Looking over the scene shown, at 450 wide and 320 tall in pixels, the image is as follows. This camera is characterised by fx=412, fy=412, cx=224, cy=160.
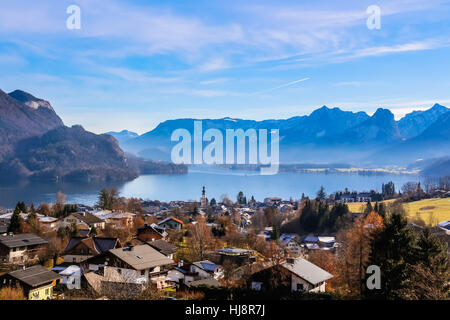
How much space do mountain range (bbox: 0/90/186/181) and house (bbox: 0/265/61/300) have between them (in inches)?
2798

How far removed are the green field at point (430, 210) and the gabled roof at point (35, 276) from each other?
2059cm

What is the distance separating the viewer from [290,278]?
814 centimetres

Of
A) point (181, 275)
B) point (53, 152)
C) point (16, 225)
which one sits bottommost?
point (181, 275)

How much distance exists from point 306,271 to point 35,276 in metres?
5.82

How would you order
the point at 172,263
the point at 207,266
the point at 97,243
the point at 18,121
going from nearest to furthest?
the point at 172,263 → the point at 207,266 → the point at 97,243 → the point at 18,121

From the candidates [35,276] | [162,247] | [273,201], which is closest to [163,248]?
[162,247]

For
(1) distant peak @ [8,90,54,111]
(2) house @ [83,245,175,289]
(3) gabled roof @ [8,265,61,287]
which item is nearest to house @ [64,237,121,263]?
(2) house @ [83,245,175,289]

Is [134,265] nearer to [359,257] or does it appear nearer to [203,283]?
[203,283]

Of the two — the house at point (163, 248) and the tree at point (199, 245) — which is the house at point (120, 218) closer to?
the tree at point (199, 245)

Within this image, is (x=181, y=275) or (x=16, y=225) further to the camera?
(x=16, y=225)

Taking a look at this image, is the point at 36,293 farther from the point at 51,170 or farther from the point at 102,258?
the point at 51,170

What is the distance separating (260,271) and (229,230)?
1085 centimetres

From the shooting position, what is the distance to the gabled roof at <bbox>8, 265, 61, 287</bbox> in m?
8.65

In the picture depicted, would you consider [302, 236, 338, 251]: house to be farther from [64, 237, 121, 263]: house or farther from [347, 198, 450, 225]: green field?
[64, 237, 121, 263]: house
